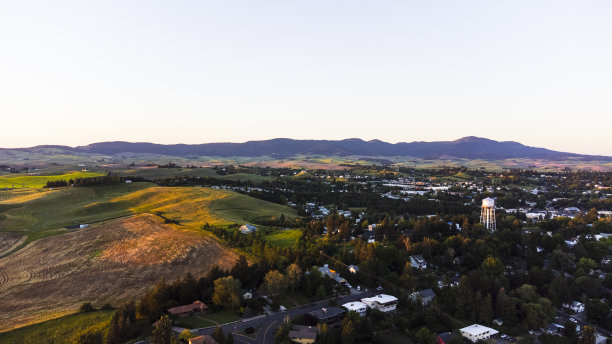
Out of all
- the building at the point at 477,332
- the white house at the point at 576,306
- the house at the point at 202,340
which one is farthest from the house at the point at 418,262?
the house at the point at 202,340

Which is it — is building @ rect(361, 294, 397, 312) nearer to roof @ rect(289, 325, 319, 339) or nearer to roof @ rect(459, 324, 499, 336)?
roof @ rect(459, 324, 499, 336)

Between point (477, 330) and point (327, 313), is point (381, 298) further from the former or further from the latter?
point (477, 330)

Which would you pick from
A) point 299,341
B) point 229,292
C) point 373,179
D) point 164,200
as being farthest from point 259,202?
point 373,179

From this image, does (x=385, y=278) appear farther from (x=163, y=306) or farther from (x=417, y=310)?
(x=163, y=306)

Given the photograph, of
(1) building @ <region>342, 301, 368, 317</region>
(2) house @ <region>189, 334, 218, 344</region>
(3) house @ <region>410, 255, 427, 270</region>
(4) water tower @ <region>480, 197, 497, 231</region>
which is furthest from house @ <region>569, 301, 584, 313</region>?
(2) house @ <region>189, 334, 218, 344</region>

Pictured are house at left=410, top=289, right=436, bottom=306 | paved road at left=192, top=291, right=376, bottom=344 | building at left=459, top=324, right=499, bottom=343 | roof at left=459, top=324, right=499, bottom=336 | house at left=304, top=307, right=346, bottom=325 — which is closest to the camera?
paved road at left=192, top=291, right=376, bottom=344

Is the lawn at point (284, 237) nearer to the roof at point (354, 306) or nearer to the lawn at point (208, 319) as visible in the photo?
the roof at point (354, 306)
